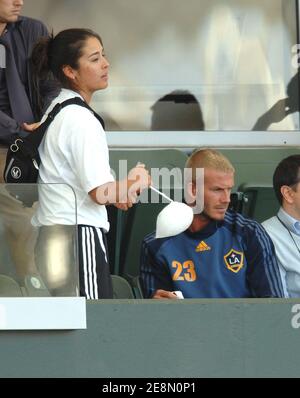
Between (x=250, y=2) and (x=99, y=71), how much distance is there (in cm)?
181

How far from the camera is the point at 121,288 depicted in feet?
20.6

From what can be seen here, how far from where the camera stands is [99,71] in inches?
238

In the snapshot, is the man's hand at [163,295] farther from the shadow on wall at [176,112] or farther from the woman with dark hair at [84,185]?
the shadow on wall at [176,112]

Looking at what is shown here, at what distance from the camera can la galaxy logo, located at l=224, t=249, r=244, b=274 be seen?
19.9ft

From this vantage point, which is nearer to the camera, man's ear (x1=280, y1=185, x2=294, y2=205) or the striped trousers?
the striped trousers

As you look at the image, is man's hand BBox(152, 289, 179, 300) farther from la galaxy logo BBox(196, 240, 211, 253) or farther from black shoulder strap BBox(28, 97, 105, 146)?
black shoulder strap BBox(28, 97, 105, 146)

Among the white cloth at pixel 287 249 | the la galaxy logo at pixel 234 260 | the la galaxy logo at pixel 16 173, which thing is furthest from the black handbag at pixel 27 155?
the white cloth at pixel 287 249

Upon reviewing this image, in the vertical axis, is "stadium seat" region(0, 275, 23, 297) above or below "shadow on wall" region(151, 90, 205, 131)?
below

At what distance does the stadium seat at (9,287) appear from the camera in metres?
5.66

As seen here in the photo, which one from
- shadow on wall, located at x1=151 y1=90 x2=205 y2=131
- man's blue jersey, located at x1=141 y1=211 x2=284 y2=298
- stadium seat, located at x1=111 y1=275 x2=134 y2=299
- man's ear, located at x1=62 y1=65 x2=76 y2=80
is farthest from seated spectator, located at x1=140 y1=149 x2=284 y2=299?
shadow on wall, located at x1=151 y1=90 x2=205 y2=131

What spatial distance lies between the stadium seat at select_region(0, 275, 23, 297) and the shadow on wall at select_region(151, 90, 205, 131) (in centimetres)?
212

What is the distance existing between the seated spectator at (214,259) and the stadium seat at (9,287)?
2.12 feet
